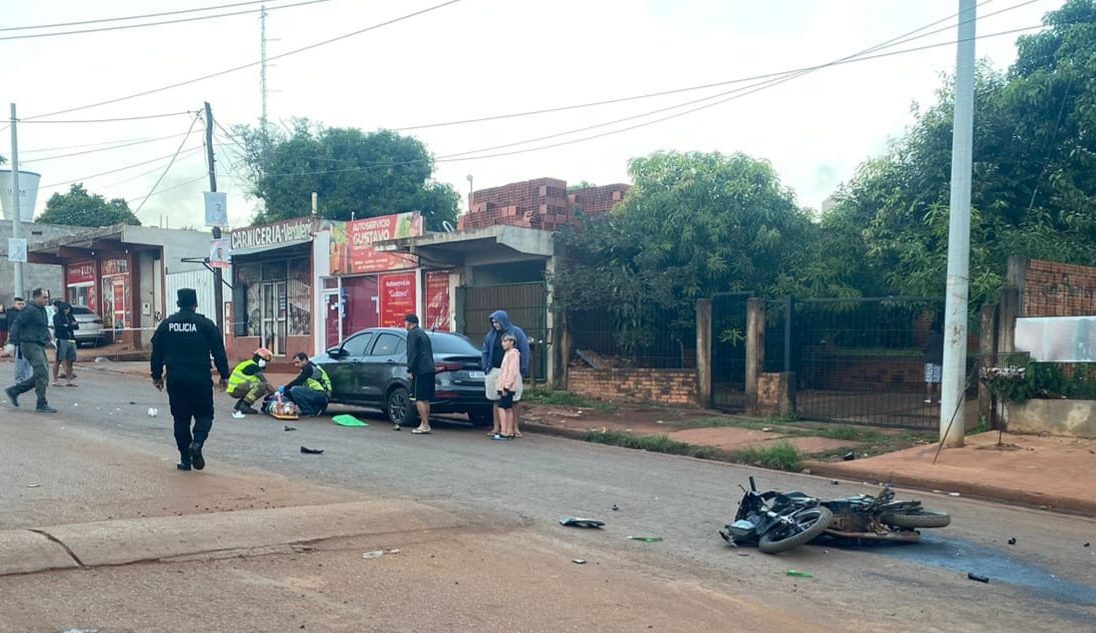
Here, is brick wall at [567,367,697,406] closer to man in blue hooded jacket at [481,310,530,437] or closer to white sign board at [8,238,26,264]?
man in blue hooded jacket at [481,310,530,437]

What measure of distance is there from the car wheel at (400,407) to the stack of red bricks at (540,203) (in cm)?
627

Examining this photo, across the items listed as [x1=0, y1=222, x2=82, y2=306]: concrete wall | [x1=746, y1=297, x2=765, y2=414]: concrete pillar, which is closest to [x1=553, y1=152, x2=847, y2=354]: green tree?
[x1=746, y1=297, x2=765, y2=414]: concrete pillar

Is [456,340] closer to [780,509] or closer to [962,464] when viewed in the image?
[962,464]

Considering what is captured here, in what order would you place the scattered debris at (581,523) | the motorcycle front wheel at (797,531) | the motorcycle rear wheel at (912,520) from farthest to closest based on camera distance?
1. the scattered debris at (581,523)
2. the motorcycle rear wheel at (912,520)
3. the motorcycle front wheel at (797,531)

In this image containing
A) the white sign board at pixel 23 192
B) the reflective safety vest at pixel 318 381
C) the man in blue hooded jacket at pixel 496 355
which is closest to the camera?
the man in blue hooded jacket at pixel 496 355

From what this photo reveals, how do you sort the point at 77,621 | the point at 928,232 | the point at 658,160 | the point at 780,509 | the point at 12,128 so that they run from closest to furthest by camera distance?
the point at 77,621 → the point at 780,509 → the point at 928,232 → the point at 658,160 → the point at 12,128

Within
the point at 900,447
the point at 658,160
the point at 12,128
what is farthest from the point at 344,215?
the point at 900,447

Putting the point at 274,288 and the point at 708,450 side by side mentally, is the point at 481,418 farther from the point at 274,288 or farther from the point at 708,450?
the point at 274,288

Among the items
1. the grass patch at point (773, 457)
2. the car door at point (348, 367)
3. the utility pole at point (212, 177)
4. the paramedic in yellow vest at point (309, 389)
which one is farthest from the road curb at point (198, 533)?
the utility pole at point (212, 177)

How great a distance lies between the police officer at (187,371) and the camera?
8.29 metres

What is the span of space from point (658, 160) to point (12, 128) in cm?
2132

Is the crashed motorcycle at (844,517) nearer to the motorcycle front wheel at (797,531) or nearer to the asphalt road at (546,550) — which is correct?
the motorcycle front wheel at (797,531)

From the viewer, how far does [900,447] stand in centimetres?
1173

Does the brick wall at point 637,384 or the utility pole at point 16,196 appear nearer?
the brick wall at point 637,384
